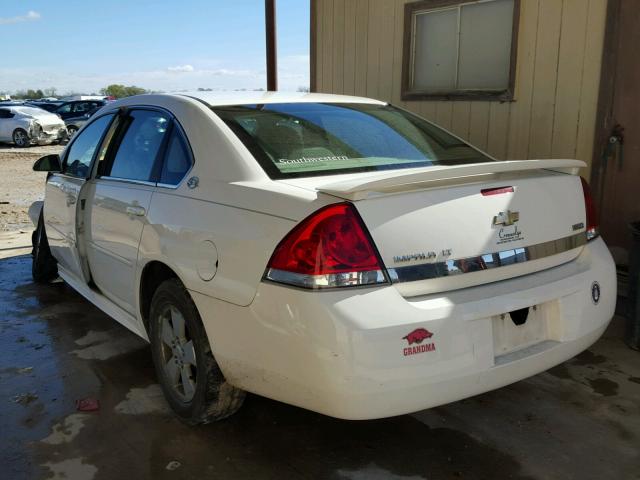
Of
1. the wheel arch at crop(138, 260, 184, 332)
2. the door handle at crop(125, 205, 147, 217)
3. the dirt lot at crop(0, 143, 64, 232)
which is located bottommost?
the dirt lot at crop(0, 143, 64, 232)

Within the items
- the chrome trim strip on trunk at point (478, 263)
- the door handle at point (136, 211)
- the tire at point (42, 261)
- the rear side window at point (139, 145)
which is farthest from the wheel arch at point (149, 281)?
the tire at point (42, 261)

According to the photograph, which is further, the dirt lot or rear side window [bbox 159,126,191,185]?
the dirt lot

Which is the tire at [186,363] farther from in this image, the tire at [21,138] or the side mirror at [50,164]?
the tire at [21,138]

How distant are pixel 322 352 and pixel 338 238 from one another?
0.41 meters

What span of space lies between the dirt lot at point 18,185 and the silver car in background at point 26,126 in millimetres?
535

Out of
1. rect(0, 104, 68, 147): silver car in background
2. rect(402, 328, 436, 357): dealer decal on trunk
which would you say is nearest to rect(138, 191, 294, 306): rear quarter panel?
rect(402, 328, 436, 357): dealer decal on trunk

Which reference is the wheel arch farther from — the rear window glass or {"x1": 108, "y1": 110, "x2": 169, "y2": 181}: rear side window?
the rear window glass

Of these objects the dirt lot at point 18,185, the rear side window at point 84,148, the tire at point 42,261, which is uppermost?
the rear side window at point 84,148

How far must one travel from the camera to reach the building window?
5.40 m

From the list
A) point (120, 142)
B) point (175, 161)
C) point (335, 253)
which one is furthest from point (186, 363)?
point (120, 142)

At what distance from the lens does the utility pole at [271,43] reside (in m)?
7.78

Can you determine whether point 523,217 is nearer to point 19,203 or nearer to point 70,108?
point 19,203

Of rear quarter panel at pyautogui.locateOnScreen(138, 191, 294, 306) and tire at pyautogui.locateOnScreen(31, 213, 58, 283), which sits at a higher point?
rear quarter panel at pyautogui.locateOnScreen(138, 191, 294, 306)

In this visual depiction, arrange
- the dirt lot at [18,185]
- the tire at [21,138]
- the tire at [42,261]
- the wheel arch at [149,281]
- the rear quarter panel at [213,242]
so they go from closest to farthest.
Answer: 1. the rear quarter panel at [213,242]
2. the wheel arch at [149,281]
3. the tire at [42,261]
4. the dirt lot at [18,185]
5. the tire at [21,138]
